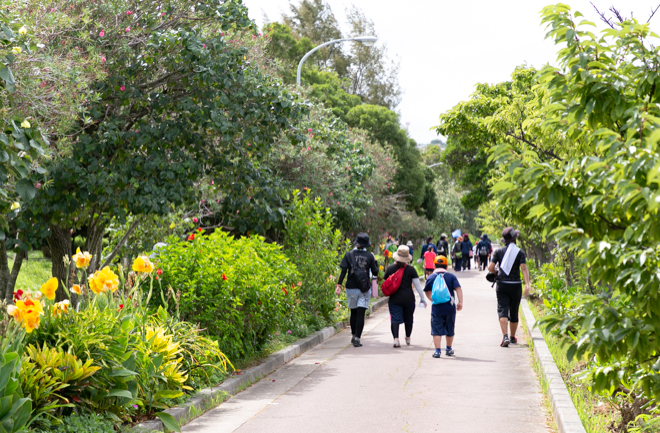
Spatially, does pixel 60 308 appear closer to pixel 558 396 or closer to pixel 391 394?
pixel 391 394

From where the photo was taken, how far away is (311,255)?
41.8 feet

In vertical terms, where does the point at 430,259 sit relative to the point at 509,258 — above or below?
below

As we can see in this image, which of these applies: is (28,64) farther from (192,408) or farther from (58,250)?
(58,250)

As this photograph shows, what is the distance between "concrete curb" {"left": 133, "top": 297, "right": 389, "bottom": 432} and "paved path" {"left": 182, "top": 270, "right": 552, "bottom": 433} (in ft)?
0.34

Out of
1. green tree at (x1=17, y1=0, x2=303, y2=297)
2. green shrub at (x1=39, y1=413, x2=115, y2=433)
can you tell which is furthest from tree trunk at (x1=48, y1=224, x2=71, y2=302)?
green shrub at (x1=39, y1=413, x2=115, y2=433)

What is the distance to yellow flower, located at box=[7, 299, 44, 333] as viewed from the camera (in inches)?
199

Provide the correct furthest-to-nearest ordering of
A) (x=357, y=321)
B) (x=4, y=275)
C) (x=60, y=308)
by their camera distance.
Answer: (x=4, y=275), (x=357, y=321), (x=60, y=308)

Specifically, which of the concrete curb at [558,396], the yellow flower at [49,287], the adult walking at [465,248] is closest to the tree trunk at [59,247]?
the yellow flower at [49,287]

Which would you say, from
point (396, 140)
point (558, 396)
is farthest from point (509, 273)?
point (396, 140)

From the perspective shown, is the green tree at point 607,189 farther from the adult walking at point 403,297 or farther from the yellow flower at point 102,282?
the adult walking at point 403,297

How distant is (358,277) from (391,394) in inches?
151

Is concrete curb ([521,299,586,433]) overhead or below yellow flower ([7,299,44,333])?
below

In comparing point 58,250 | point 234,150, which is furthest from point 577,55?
point 58,250

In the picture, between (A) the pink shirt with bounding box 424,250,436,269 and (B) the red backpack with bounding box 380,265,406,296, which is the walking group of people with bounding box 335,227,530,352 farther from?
(A) the pink shirt with bounding box 424,250,436,269
